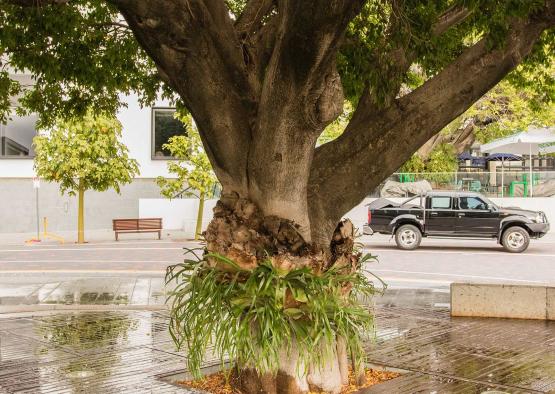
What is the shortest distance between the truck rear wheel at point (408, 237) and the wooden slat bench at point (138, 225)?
34.6 feet

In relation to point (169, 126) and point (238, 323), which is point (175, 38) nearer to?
point (238, 323)

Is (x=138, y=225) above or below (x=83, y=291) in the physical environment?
above

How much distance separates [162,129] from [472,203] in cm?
1703

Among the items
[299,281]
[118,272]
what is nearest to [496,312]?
[299,281]

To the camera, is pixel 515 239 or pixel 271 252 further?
pixel 515 239

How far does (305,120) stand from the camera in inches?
253

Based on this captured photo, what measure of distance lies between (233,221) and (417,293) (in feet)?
25.5

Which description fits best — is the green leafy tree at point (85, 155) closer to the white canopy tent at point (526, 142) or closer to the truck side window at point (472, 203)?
the truck side window at point (472, 203)

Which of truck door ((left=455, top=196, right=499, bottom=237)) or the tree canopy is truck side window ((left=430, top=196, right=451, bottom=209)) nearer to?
truck door ((left=455, top=196, right=499, bottom=237))

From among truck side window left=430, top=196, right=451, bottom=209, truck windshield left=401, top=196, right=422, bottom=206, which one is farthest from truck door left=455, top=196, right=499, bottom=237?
truck windshield left=401, top=196, right=422, bottom=206

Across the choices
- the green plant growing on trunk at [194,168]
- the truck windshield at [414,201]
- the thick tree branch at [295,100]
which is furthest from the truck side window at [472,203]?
the thick tree branch at [295,100]

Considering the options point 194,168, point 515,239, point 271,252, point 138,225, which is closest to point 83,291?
point 271,252

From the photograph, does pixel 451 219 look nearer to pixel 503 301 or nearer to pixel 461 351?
pixel 503 301

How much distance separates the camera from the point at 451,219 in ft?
74.9
